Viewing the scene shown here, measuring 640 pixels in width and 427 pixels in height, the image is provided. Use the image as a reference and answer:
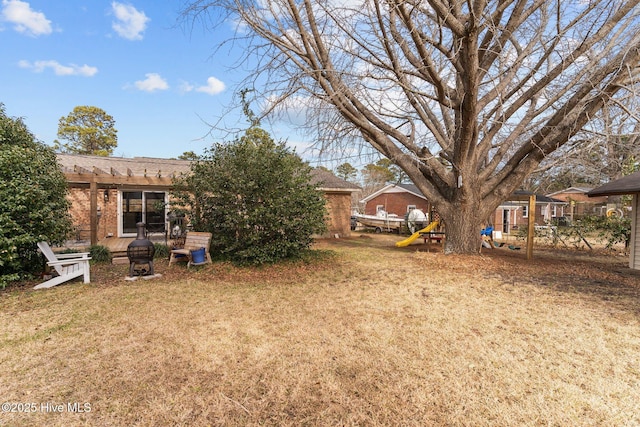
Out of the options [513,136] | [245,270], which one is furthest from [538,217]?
[245,270]

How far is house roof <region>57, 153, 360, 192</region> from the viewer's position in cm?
928

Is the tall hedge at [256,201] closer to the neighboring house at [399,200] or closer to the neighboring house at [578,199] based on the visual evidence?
the neighboring house at [399,200]

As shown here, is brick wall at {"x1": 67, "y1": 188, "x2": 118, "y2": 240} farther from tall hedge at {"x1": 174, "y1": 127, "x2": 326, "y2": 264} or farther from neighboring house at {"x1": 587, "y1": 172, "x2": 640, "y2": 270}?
neighboring house at {"x1": 587, "y1": 172, "x2": 640, "y2": 270}

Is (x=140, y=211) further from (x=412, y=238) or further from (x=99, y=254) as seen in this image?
(x=412, y=238)

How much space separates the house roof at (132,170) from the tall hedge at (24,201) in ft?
7.47

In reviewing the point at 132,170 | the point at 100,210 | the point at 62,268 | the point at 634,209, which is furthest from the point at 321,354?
the point at 100,210

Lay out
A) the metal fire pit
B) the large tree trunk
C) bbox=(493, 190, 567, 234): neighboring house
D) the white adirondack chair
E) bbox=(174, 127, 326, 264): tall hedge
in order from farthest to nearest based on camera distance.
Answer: bbox=(493, 190, 567, 234): neighboring house → the large tree trunk → bbox=(174, 127, 326, 264): tall hedge → the metal fire pit → the white adirondack chair

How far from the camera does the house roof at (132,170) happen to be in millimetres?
9281

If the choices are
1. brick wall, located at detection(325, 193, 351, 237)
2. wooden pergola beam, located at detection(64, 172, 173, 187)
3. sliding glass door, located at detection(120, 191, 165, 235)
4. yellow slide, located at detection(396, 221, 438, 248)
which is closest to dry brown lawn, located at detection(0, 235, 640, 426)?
wooden pergola beam, located at detection(64, 172, 173, 187)

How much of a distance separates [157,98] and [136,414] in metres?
10.2

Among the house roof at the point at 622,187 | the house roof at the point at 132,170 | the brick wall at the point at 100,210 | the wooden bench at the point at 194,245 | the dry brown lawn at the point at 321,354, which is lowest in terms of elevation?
the dry brown lawn at the point at 321,354

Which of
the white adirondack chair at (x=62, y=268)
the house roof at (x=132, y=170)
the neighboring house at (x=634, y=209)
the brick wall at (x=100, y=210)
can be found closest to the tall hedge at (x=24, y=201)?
the white adirondack chair at (x=62, y=268)

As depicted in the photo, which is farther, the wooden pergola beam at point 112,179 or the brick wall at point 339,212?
the brick wall at point 339,212

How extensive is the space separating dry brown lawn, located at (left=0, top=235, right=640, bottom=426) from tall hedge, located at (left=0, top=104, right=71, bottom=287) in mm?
1019
